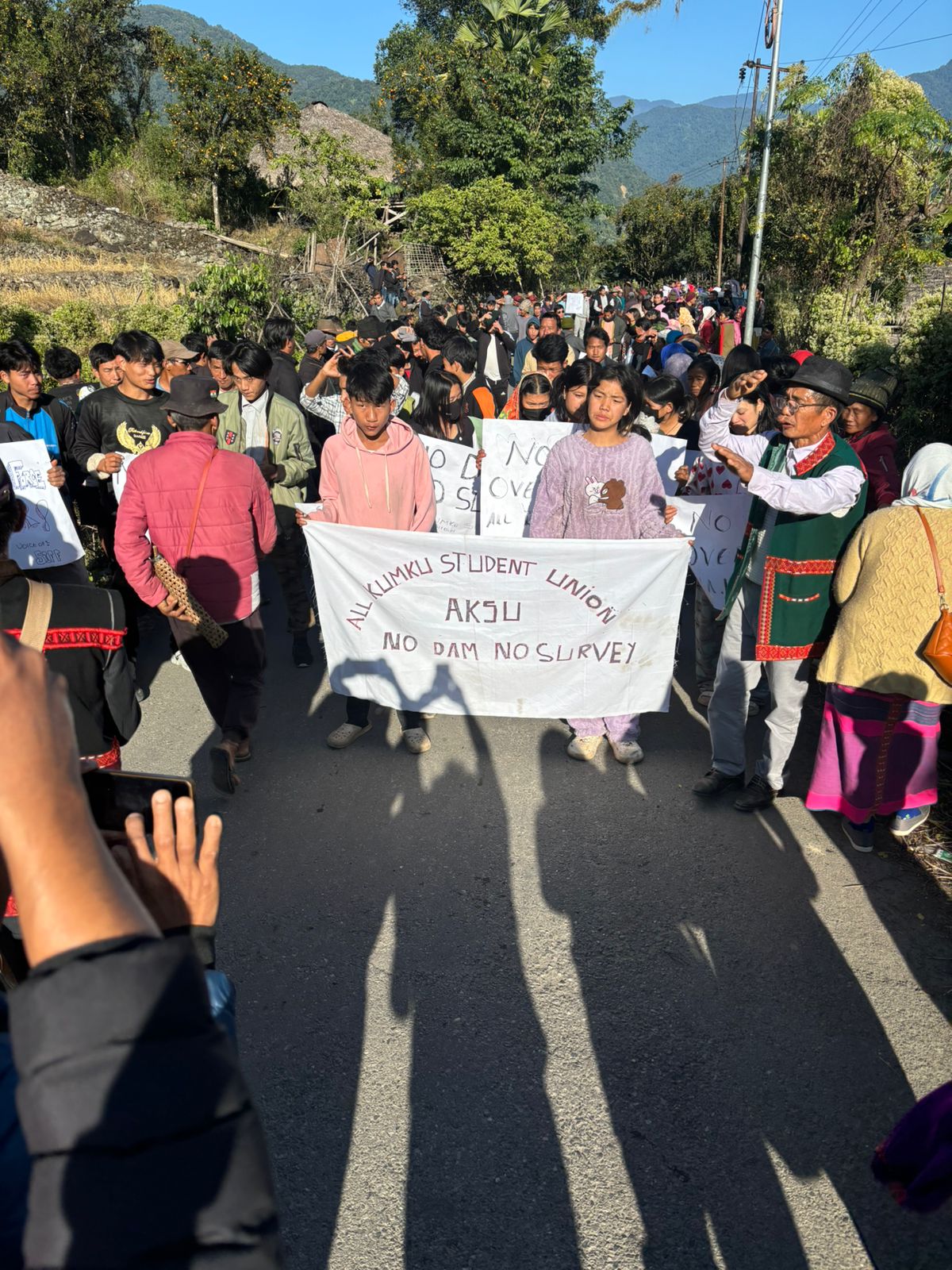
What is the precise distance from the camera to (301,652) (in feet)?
19.8

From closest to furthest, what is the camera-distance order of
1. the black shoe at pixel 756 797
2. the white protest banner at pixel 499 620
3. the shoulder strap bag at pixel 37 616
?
the shoulder strap bag at pixel 37 616 < the black shoe at pixel 756 797 < the white protest banner at pixel 499 620

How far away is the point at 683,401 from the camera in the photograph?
6090mm

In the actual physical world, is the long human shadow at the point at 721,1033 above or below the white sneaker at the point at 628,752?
below

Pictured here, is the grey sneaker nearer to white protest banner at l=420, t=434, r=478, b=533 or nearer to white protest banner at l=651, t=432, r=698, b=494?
white protest banner at l=651, t=432, r=698, b=494

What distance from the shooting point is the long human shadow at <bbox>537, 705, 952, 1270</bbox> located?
2375mm

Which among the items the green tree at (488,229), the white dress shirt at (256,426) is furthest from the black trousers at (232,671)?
the green tree at (488,229)

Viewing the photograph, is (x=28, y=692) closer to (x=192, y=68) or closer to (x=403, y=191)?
(x=192, y=68)

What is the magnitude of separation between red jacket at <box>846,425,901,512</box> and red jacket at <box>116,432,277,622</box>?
10.9ft

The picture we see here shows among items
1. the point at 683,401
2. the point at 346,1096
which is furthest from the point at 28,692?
the point at 683,401

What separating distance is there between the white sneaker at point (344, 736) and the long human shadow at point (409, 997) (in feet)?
0.24

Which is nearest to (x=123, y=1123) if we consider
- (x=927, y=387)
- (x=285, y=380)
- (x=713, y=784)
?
(x=713, y=784)

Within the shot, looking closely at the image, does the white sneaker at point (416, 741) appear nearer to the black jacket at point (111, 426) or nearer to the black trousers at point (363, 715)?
the black trousers at point (363, 715)

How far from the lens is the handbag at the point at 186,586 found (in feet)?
13.4

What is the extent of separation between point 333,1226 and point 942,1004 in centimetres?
220
